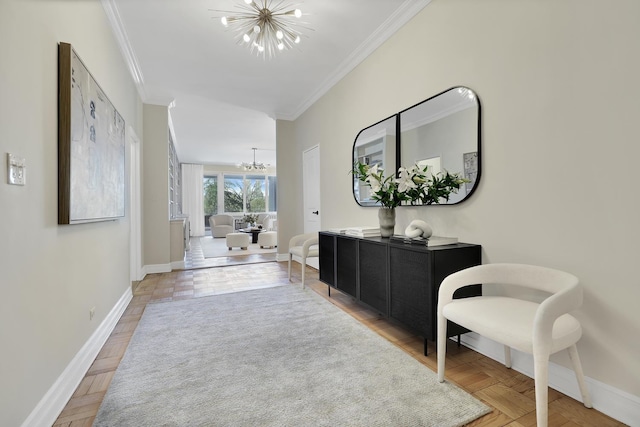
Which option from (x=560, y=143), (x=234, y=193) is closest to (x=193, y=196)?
(x=234, y=193)

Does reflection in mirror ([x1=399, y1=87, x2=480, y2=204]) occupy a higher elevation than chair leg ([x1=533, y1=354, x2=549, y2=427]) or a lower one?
higher

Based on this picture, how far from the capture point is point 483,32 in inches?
79.3

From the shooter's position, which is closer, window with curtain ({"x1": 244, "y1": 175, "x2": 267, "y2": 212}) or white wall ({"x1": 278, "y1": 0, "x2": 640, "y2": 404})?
white wall ({"x1": 278, "y1": 0, "x2": 640, "y2": 404})

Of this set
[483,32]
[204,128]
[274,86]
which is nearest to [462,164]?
[483,32]

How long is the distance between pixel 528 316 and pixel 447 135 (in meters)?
1.41

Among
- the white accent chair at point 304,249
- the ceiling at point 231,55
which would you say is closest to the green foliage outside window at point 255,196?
the ceiling at point 231,55

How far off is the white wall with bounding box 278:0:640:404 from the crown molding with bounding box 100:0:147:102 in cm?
268

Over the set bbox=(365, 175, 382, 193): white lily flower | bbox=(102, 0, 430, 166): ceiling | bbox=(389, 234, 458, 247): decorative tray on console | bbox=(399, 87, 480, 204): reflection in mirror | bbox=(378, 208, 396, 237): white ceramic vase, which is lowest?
bbox=(389, 234, 458, 247): decorative tray on console

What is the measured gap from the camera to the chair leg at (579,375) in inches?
55.3

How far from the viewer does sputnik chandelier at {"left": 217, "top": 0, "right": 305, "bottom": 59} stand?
2.53 m

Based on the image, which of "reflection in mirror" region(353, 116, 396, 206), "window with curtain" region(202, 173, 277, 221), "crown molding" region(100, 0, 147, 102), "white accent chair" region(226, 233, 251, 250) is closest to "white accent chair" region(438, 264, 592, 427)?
"reflection in mirror" region(353, 116, 396, 206)

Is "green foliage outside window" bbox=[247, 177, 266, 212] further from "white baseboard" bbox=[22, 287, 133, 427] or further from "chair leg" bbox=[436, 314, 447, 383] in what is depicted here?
"chair leg" bbox=[436, 314, 447, 383]

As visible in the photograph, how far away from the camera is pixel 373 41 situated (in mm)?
3113

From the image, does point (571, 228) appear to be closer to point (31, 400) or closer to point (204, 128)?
point (31, 400)
